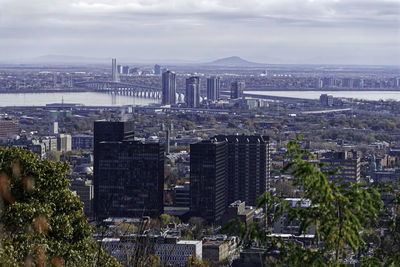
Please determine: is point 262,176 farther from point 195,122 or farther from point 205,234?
point 195,122

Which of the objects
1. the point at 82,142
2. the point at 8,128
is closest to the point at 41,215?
the point at 82,142

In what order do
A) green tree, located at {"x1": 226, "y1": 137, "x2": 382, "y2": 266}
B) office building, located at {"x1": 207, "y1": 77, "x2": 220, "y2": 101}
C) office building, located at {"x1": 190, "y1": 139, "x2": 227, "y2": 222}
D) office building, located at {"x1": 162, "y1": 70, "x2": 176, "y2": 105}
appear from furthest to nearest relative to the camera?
office building, located at {"x1": 207, "y1": 77, "x2": 220, "y2": 101}
office building, located at {"x1": 162, "y1": 70, "x2": 176, "y2": 105}
office building, located at {"x1": 190, "y1": 139, "x2": 227, "y2": 222}
green tree, located at {"x1": 226, "y1": 137, "x2": 382, "y2": 266}

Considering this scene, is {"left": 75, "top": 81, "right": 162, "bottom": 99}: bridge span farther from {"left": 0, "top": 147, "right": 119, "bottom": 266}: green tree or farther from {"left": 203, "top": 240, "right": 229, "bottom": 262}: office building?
{"left": 0, "top": 147, "right": 119, "bottom": 266}: green tree

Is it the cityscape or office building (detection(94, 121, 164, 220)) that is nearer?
the cityscape

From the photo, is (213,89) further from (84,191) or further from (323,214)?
(323,214)

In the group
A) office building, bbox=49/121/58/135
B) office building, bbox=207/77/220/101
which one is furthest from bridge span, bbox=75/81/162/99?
office building, bbox=49/121/58/135

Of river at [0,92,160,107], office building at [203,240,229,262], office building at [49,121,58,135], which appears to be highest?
office building at [203,240,229,262]
